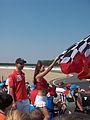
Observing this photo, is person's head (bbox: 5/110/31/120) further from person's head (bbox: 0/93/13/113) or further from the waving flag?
the waving flag

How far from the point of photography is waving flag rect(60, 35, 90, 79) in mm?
7379

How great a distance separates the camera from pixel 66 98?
10.7 metres

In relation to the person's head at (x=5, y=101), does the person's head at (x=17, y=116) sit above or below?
below

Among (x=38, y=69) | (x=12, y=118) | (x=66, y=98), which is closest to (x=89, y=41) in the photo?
(x=38, y=69)

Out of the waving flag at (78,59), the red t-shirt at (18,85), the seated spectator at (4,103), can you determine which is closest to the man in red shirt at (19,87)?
the red t-shirt at (18,85)

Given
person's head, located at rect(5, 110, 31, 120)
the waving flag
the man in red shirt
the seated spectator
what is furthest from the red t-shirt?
person's head, located at rect(5, 110, 31, 120)

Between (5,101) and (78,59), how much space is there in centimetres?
405

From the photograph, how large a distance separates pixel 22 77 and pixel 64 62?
98 centimetres

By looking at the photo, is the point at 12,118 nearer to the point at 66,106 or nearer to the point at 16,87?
the point at 16,87

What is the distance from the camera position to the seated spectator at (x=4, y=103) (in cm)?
363

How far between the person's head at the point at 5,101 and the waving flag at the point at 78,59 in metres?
3.70

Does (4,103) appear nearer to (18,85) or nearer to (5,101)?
(5,101)

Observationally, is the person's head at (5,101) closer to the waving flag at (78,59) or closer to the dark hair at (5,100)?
the dark hair at (5,100)

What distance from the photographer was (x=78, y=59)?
24.7 feet
